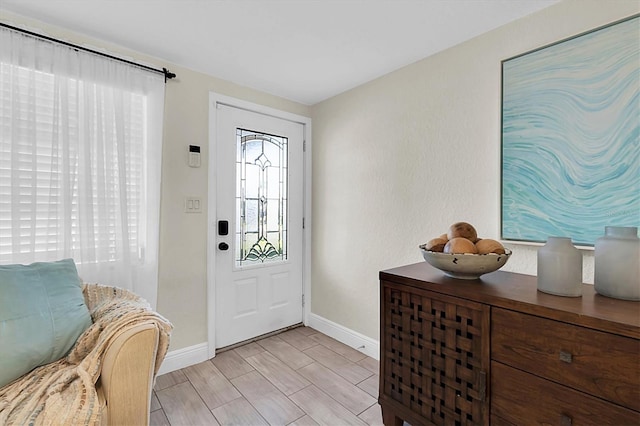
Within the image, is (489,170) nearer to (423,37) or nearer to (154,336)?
(423,37)

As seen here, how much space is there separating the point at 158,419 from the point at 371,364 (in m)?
1.45

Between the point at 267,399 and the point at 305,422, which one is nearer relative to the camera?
the point at 305,422

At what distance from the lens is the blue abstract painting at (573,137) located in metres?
1.33

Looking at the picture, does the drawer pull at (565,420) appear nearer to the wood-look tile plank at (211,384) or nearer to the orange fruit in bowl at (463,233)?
the orange fruit in bowl at (463,233)

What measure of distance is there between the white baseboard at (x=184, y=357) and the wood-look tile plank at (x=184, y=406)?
0.21 meters

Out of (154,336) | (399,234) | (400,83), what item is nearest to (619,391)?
(399,234)

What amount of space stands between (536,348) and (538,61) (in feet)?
4.70

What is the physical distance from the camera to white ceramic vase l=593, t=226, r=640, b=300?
1072 mm

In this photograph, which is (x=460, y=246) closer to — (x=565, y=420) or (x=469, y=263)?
(x=469, y=263)

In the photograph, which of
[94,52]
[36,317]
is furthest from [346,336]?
[94,52]

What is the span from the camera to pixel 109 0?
155 cm

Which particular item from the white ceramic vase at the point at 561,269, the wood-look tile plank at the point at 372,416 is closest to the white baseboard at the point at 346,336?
the wood-look tile plank at the point at 372,416

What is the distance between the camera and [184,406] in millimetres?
1806

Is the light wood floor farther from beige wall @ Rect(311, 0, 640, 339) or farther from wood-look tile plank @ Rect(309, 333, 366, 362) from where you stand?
beige wall @ Rect(311, 0, 640, 339)
